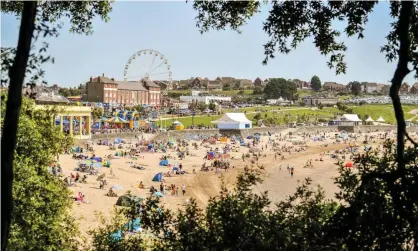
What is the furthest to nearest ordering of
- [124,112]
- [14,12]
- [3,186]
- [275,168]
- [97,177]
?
[124,112], [275,168], [97,177], [14,12], [3,186]

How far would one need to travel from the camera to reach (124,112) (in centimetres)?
6712

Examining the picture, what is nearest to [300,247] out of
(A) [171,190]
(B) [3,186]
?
(B) [3,186]

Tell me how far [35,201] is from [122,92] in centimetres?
8430

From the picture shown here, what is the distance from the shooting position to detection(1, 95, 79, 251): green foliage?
9497mm

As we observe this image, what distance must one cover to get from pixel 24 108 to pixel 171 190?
15.6 meters

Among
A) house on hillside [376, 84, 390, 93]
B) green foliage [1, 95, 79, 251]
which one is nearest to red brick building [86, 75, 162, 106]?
green foliage [1, 95, 79, 251]

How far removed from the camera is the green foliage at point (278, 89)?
5177 inches

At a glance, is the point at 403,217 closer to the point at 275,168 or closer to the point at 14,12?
the point at 14,12

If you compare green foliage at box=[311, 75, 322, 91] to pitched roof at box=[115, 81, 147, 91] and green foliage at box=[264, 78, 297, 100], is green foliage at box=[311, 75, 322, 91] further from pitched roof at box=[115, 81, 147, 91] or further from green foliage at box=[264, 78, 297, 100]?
pitched roof at box=[115, 81, 147, 91]

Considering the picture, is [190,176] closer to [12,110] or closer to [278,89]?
[12,110]

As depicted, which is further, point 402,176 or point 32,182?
point 32,182

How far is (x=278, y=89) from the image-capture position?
432 feet

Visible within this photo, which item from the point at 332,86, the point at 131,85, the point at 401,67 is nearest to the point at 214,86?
the point at 332,86

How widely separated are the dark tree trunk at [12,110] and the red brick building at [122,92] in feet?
282
